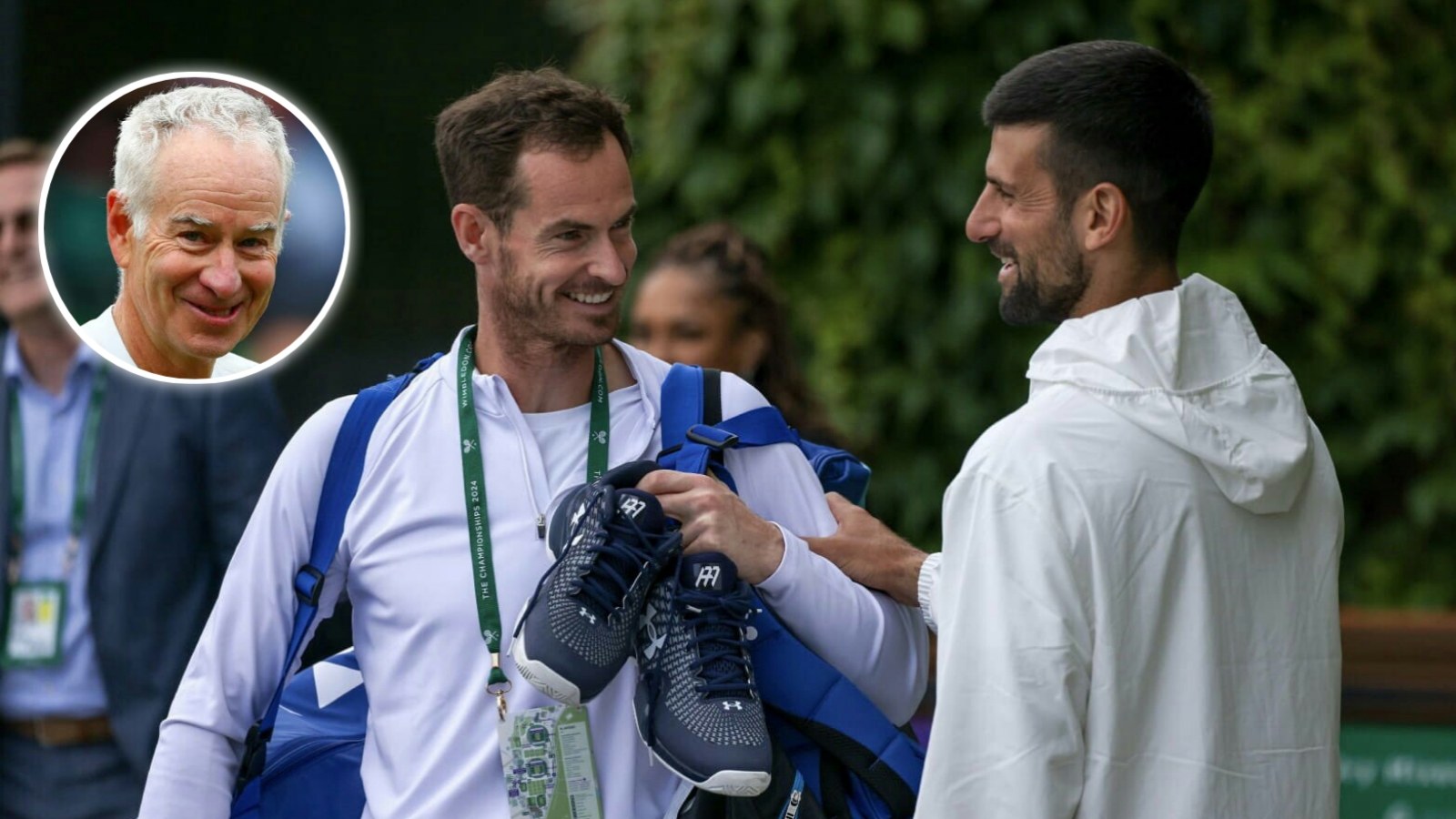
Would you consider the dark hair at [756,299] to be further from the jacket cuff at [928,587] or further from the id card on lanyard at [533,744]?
the id card on lanyard at [533,744]

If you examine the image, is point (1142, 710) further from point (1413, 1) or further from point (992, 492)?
point (1413, 1)

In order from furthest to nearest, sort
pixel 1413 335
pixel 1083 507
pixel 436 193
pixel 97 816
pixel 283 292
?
pixel 436 193 < pixel 1413 335 < pixel 97 816 < pixel 283 292 < pixel 1083 507

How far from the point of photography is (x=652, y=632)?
2.41m

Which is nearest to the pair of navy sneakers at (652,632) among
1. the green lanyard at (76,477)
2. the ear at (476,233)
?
the ear at (476,233)

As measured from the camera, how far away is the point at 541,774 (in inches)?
93.6

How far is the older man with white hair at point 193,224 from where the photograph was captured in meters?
2.21

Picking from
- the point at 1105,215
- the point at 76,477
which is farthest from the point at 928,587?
the point at 76,477

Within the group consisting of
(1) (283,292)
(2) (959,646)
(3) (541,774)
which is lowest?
(3) (541,774)

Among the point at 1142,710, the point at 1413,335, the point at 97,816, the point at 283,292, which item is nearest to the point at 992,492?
the point at 1142,710

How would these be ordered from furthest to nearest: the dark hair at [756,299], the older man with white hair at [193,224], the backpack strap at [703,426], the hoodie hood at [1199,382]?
the dark hair at [756,299] < the backpack strap at [703,426] < the hoodie hood at [1199,382] < the older man with white hair at [193,224]

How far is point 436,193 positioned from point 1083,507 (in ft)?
13.4

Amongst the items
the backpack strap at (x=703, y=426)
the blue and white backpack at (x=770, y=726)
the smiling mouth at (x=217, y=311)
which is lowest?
the blue and white backpack at (x=770, y=726)

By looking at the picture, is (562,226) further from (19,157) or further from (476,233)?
(19,157)

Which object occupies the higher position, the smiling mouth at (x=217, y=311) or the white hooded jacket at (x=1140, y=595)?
the smiling mouth at (x=217, y=311)
